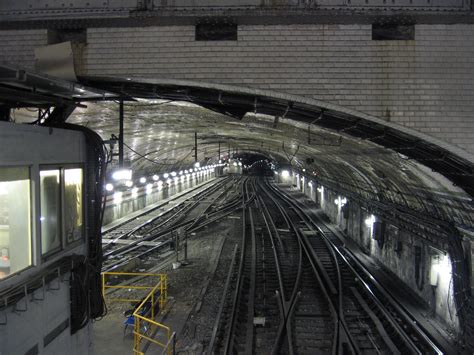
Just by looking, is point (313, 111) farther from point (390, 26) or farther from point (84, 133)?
point (84, 133)

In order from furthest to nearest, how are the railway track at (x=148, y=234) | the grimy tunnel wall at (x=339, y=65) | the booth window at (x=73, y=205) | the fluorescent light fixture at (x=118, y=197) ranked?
the fluorescent light fixture at (x=118, y=197)
the railway track at (x=148, y=234)
the grimy tunnel wall at (x=339, y=65)
the booth window at (x=73, y=205)

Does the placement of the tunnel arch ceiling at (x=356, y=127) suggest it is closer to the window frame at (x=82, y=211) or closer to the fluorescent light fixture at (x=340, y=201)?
the window frame at (x=82, y=211)

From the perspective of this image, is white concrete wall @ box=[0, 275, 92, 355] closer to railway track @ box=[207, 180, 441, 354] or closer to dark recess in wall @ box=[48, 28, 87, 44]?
railway track @ box=[207, 180, 441, 354]

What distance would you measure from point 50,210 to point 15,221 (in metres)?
0.57

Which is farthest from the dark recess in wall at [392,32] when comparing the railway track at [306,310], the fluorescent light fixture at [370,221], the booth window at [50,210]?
the fluorescent light fixture at [370,221]

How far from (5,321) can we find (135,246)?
35.1ft

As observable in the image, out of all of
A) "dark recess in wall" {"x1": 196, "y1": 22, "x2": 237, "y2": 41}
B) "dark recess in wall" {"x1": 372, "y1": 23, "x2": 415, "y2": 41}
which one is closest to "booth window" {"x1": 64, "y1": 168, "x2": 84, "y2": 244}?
"dark recess in wall" {"x1": 196, "y1": 22, "x2": 237, "y2": 41}

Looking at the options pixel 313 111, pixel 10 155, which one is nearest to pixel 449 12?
pixel 313 111

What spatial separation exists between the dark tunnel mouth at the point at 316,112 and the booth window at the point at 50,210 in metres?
2.38

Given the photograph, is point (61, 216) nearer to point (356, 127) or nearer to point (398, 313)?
point (356, 127)

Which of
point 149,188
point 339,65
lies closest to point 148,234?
point 149,188

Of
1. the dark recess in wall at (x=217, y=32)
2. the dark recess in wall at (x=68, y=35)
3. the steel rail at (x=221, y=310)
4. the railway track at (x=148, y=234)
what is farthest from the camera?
the railway track at (x=148, y=234)

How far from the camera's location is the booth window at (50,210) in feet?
16.3

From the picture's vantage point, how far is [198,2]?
266 inches
